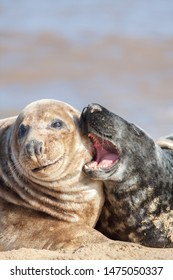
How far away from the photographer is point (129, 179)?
29.5 ft

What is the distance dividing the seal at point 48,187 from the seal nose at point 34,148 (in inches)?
3.3

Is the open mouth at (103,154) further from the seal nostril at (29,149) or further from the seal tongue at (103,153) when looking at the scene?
the seal nostril at (29,149)

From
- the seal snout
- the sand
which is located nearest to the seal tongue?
the seal snout

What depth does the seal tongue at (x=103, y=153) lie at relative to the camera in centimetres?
890

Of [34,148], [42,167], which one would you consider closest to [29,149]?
[34,148]

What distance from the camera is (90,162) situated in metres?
8.95

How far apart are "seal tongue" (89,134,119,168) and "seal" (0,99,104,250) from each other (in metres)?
0.08

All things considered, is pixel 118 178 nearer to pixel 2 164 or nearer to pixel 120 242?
pixel 120 242

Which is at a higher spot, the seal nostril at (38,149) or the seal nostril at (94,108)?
the seal nostril at (94,108)

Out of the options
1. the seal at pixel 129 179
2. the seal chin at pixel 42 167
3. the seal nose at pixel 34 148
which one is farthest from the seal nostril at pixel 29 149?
the seal at pixel 129 179
